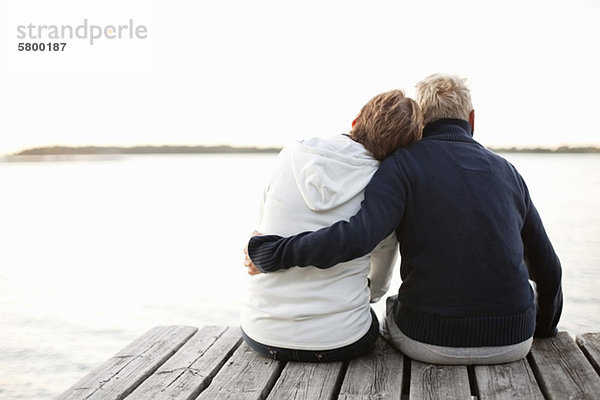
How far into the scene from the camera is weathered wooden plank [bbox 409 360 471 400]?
1887mm

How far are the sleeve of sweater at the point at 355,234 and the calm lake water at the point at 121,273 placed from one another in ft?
0.90

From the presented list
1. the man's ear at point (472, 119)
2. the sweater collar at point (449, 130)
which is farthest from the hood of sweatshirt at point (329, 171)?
the man's ear at point (472, 119)

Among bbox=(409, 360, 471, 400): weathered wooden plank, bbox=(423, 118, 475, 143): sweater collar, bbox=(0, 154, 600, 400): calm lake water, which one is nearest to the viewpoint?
bbox=(409, 360, 471, 400): weathered wooden plank

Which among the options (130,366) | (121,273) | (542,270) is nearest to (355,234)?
(542,270)

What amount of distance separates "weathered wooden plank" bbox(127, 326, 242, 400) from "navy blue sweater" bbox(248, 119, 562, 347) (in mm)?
407

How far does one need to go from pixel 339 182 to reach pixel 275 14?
12440 mm

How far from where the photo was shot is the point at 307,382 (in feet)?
6.51

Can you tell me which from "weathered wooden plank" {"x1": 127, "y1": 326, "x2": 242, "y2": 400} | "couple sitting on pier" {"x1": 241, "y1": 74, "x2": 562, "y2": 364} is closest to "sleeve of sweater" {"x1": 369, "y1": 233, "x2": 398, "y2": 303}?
"couple sitting on pier" {"x1": 241, "y1": 74, "x2": 562, "y2": 364}

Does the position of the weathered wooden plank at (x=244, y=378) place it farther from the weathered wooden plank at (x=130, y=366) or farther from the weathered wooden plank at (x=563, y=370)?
the weathered wooden plank at (x=563, y=370)

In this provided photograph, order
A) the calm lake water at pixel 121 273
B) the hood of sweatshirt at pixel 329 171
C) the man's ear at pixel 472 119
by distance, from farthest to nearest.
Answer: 1. the calm lake water at pixel 121 273
2. the man's ear at pixel 472 119
3. the hood of sweatshirt at pixel 329 171

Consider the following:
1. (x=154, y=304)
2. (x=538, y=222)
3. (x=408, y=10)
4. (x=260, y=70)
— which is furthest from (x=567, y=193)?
(x=538, y=222)

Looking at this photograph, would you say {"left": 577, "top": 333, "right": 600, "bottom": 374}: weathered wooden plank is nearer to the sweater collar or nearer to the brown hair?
the sweater collar

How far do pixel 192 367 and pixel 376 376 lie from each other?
62cm

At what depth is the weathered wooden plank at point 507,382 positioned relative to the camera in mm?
1892
